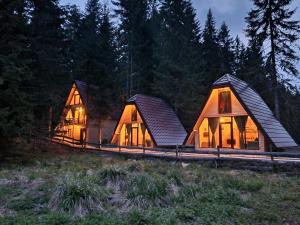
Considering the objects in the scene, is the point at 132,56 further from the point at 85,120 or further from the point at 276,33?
the point at 276,33

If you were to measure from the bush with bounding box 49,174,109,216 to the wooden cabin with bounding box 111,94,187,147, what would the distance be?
13.7 m

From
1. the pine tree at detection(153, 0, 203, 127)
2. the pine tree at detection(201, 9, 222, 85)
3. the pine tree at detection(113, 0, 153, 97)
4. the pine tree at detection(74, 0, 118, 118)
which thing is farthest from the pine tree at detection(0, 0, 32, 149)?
the pine tree at detection(201, 9, 222, 85)

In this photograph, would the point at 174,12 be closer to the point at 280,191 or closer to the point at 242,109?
the point at 242,109

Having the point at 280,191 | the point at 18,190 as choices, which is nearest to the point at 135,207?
the point at 18,190

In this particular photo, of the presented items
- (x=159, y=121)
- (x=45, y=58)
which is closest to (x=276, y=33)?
(x=159, y=121)

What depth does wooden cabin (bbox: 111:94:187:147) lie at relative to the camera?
21.2m

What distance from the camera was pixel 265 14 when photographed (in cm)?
2248

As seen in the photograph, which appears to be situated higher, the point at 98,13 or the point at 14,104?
the point at 98,13

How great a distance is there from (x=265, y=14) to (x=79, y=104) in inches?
837

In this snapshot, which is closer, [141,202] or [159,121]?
[141,202]

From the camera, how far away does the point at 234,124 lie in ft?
57.6

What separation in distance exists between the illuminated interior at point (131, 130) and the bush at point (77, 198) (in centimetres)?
1578

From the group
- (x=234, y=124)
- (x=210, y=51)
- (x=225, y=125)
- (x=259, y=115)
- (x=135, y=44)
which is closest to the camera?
(x=259, y=115)

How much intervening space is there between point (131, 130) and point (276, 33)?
49.4 ft
